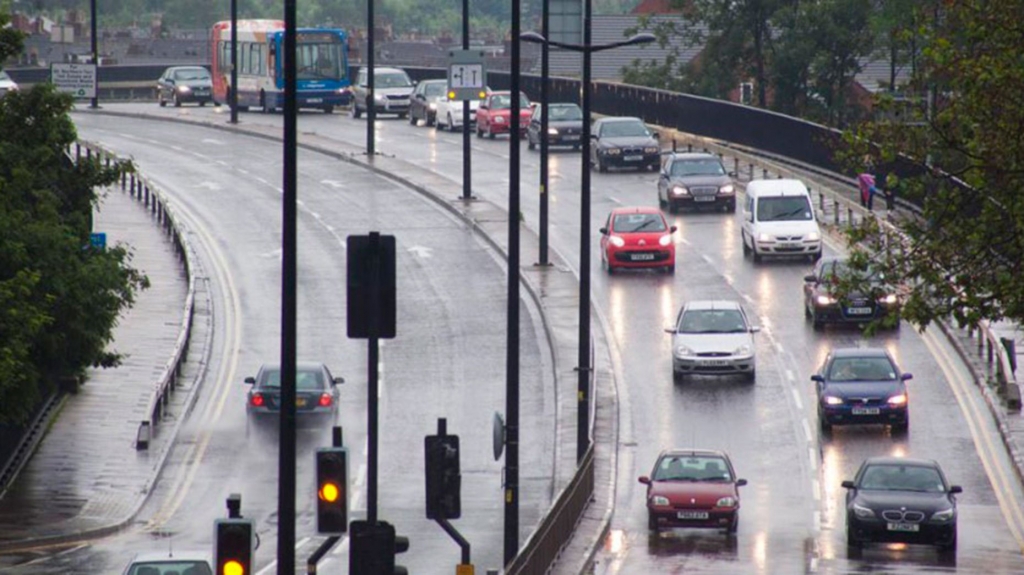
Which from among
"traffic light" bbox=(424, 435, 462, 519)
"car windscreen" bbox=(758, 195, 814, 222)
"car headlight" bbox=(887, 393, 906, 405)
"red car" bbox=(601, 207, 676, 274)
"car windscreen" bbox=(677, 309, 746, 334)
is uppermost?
"traffic light" bbox=(424, 435, 462, 519)

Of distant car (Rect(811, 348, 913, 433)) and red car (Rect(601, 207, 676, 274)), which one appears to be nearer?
distant car (Rect(811, 348, 913, 433))

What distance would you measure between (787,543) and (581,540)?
311 cm

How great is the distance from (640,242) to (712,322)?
9610 mm

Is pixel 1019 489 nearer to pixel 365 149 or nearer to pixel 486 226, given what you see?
pixel 486 226

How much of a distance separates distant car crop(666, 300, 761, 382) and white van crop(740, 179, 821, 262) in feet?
32.6

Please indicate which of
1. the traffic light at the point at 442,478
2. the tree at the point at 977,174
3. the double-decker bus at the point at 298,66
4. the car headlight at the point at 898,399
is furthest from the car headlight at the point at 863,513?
the double-decker bus at the point at 298,66

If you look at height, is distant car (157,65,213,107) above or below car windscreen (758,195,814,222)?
above

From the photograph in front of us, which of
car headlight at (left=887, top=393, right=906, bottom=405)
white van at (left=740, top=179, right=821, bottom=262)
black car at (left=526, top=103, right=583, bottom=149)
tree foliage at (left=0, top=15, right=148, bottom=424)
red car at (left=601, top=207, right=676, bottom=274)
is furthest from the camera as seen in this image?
black car at (left=526, top=103, right=583, bottom=149)

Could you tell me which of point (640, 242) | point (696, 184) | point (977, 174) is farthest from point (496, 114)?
point (977, 174)

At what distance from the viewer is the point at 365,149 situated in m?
76.8

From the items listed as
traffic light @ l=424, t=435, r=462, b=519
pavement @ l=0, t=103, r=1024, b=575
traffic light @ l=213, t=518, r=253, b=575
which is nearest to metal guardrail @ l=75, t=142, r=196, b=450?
pavement @ l=0, t=103, r=1024, b=575

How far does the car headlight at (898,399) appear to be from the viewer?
131 feet

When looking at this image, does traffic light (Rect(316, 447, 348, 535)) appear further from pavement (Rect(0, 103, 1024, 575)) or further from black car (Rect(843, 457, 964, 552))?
black car (Rect(843, 457, 964, 552))

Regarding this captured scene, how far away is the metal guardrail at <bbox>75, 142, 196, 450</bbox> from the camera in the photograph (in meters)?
41.5
